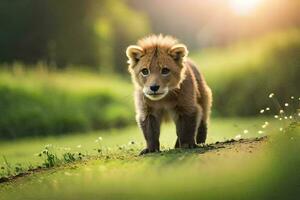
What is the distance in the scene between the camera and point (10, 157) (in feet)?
26.1

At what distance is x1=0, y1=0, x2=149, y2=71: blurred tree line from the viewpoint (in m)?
13.6

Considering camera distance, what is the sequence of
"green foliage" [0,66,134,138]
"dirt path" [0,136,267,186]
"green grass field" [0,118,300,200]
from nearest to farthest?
"green grass field" [0,118,300,200] < "dirt path" [0,136,267,186] < "green foliage" [0,66,134,138]

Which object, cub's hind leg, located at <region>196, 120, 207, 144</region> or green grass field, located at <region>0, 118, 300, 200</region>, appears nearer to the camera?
green grass field, located at <region>0, 118, 300, 200</region>

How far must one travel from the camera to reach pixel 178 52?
601 cm

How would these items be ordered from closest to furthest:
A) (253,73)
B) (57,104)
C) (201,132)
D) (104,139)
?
(201,132) < (104,139) < (57,104) < (253,73)

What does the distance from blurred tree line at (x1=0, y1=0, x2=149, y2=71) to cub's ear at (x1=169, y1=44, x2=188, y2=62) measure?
7.28 metres

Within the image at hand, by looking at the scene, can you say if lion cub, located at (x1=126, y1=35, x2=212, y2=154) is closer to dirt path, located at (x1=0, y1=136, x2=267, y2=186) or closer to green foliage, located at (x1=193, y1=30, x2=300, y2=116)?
dirt path, located at (x1=0, y1=136, x2=267, y2=186)

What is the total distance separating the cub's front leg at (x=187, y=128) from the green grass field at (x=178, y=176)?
0.34 m

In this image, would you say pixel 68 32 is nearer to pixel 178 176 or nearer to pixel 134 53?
pixel 134 53

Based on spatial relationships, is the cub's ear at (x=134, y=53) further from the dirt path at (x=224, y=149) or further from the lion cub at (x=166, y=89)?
the dirt path at (x=224, y=149)

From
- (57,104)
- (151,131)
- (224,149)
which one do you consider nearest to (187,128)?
(151,131)

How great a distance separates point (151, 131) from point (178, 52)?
0.62 metres

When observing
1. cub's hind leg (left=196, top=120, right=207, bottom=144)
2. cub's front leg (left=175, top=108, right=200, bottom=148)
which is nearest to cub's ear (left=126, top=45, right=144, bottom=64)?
cub's front leg (left=175, top=108, right=200, bottom=148)

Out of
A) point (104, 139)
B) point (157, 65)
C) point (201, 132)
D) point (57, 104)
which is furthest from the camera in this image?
point (57, 104)
